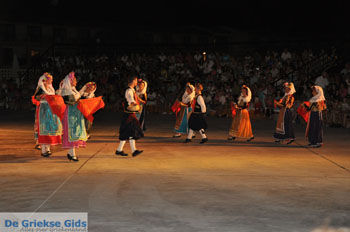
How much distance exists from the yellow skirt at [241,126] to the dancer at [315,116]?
73.4 inches

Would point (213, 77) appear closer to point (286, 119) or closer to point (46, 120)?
point (286, 119)

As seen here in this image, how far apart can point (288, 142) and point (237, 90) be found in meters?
10.8

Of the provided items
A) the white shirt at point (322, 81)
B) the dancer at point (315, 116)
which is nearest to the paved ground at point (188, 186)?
the dancer at point (315, 116)

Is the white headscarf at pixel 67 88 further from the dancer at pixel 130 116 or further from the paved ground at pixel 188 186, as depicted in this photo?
the paved ground at pixel 188 186

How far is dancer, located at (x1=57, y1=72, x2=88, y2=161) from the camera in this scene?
10281 millimetres

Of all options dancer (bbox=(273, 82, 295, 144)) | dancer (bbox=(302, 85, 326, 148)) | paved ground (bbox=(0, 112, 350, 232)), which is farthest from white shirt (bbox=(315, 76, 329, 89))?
paved ground (bbox=(0, 112, 350, 232))

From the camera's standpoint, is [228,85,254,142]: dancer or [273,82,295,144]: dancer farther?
[228,85,254,142]: dancer

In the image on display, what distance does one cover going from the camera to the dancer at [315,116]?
13.1 m

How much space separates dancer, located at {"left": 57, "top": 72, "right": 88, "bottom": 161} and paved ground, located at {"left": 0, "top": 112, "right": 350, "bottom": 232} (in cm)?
40

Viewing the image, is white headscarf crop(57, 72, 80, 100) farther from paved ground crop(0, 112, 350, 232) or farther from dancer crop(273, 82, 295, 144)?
dancer crop(273, 82, 295, 144)

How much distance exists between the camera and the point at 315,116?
1336cm

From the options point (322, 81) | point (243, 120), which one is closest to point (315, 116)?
point (243, 120)

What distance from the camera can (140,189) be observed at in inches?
304

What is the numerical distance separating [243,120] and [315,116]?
2193 millimetres
